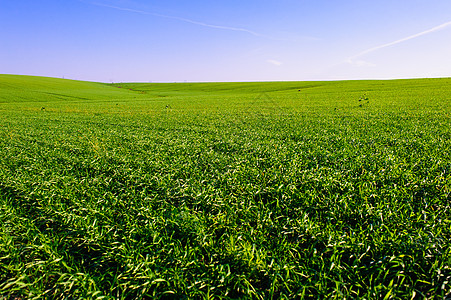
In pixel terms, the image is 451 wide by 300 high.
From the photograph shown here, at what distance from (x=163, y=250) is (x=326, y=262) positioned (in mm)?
2594

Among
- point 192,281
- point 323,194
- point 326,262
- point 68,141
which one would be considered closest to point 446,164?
point 323,194

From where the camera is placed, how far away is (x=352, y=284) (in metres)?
3.22

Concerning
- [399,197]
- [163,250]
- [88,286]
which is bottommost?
[88,286]

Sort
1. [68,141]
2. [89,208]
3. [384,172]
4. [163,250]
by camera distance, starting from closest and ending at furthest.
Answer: [163,250] < [89,208] < [384,172] < [68,141]

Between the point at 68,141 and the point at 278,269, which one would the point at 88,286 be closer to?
the point at 278,269

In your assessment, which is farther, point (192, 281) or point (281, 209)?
point (281, 209)

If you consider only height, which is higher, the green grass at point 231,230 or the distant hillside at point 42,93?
the distant hillside at point 42,93

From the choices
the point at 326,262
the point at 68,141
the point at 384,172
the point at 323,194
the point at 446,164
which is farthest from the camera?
the point at 68,141

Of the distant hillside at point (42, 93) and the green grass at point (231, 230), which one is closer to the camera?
the green grass at point (231, 230)

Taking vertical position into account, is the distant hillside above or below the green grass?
above

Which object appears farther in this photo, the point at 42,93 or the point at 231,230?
the point at 42,93

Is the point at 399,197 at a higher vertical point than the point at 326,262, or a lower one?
higher

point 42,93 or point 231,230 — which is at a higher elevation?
point 42,93

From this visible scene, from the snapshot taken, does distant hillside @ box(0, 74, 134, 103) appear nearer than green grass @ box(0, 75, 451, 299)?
No
